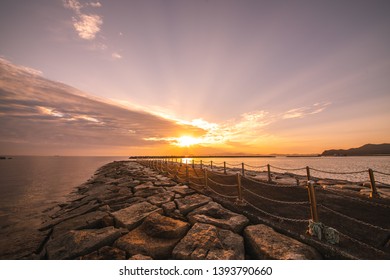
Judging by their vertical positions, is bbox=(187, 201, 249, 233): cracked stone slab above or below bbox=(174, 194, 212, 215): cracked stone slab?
below

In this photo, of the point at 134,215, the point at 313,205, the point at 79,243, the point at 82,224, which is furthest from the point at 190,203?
the point at 313,205

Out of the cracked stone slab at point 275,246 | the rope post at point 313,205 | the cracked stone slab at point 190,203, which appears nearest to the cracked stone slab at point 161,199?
the cracked stone slab at point 190,203

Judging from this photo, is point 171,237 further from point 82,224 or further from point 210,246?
point 82,224

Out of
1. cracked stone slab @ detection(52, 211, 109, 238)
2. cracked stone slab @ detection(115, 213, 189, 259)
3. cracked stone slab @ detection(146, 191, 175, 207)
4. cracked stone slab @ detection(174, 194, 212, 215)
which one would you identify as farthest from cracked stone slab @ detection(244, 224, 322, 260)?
cracked stone slab @ detection(52, 211, 109, 238)

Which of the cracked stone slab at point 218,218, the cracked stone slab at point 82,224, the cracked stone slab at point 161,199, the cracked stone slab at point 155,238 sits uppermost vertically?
the cracked stone slab at point 161,199

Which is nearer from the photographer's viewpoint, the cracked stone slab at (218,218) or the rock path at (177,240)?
the rock path at (177,240)

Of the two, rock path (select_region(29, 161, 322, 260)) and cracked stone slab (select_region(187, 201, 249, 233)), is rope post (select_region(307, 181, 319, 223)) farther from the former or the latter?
cracked stone slab (select_region(187, 201, 249, 233))

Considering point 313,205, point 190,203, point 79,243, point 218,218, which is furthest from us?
point 190,203

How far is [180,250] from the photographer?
10.0ft

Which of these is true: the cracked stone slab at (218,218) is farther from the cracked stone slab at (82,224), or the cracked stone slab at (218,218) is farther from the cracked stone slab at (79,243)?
the cracked stone slab at (82,224)
